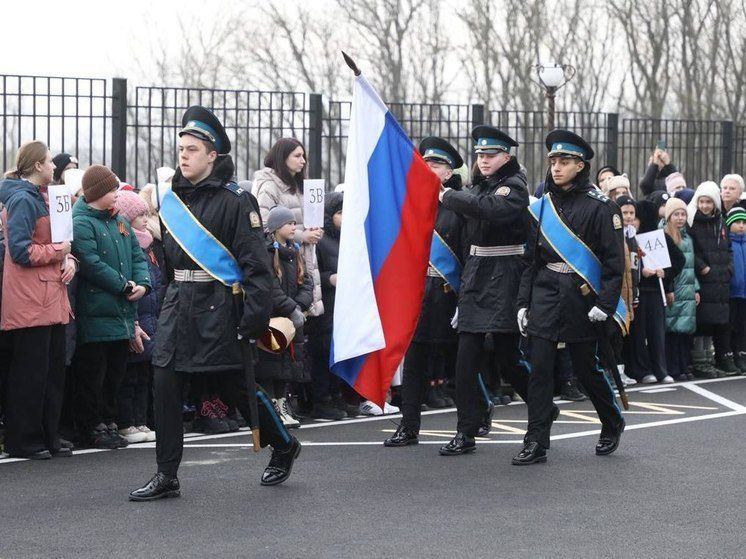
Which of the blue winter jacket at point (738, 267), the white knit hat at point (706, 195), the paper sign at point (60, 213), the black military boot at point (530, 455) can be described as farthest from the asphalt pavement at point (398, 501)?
the blue winter jacket at point (738, 267)

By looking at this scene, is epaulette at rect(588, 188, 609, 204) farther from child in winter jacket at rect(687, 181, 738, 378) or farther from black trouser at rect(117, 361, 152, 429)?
child in winter jacket at rect(687, 181, 738, 378)

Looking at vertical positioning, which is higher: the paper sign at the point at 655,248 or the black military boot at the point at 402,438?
the paper sign at the point at 655,248

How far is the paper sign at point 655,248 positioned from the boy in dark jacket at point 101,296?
5.50 m

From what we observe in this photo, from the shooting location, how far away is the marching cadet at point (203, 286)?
8.08 m

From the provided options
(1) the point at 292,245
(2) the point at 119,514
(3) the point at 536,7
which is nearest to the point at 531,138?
(1) the point at 292,245

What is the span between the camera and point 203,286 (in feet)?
26.8

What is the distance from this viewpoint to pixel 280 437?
845cm

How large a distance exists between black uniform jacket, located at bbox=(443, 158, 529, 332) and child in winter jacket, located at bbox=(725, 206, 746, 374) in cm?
611

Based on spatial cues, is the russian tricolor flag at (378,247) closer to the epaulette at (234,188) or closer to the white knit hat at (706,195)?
the epaulette at (234,188)

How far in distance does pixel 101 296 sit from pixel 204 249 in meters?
2.21

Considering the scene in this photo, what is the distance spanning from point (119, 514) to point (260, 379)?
332 centimetres

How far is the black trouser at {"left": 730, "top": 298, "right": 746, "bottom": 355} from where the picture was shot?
15.5 m

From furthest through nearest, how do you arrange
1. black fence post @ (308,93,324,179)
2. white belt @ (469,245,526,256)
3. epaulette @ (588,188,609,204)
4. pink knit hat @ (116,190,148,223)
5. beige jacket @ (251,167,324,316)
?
1. black fence post @ (308,93,324,179)
2. beige jacket @ (251,167,324,316)
3. pink knit hat @ (116,190,148,223)
4. white belt @ (469,245,526,256)
5. epaulette @ (588,188,609,204)

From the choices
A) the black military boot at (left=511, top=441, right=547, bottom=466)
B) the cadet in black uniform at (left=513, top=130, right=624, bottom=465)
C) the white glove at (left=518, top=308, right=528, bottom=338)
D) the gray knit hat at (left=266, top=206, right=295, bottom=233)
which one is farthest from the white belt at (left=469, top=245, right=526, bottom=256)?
the gray knit hat at (left=266, top=206, right=295, bottom=233)
